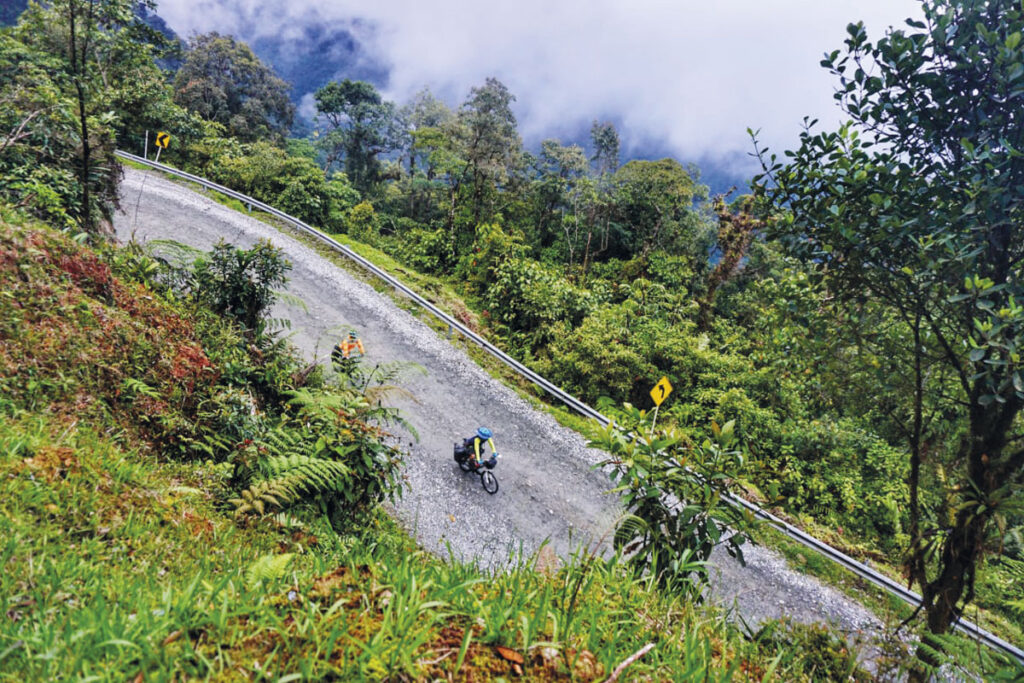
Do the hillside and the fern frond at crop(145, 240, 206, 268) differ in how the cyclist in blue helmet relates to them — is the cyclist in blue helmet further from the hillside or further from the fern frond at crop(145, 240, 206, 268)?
the fern frond at crop(145, 240, 206, 268)

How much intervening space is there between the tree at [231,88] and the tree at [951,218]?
39.3m

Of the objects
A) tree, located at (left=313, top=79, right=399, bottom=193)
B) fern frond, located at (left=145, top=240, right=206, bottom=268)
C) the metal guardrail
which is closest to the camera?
the metal guardrail

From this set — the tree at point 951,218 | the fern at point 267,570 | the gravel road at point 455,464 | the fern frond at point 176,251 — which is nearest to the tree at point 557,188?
the gravel road at point 455,464

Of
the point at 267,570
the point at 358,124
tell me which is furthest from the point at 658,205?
the point at 267,570

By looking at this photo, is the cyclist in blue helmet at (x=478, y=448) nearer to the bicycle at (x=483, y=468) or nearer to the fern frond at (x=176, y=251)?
the bicycle at (x=483, y=468)

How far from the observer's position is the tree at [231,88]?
3219cm

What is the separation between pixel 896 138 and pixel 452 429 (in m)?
8.77

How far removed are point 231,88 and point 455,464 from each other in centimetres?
4023

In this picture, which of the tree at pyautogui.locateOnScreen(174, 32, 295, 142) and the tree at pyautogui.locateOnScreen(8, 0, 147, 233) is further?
the tree at pyautogui.locateOnScreen(174, 32, 295, 142)

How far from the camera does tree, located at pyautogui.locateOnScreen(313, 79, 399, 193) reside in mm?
33875

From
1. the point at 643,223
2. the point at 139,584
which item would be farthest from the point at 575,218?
the point at 139,584

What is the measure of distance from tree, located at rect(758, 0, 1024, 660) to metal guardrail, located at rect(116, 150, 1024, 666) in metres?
0.96

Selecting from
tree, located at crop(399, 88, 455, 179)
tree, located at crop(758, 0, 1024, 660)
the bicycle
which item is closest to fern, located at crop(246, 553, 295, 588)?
tree, located at crop(758, 0, 1024, 660)

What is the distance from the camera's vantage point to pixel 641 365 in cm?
1339
